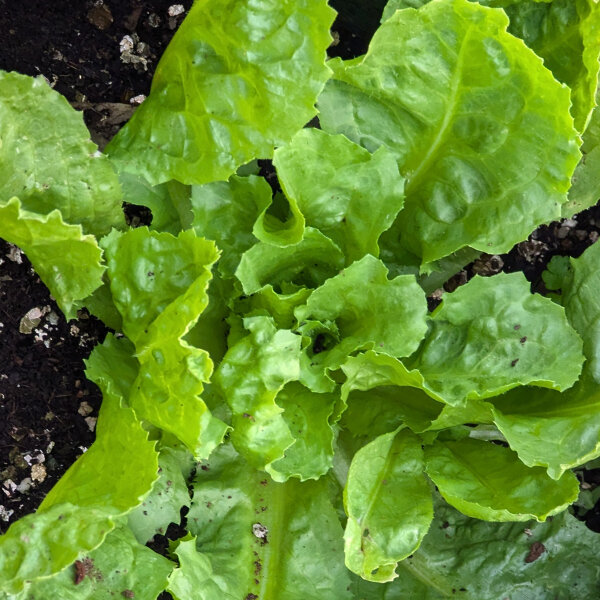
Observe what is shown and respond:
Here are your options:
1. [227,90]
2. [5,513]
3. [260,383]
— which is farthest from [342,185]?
[5,513]

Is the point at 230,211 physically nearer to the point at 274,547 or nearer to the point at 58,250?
the point at 58,250

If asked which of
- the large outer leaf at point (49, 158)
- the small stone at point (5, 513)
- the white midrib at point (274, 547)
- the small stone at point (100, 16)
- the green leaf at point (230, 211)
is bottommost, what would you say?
the white midrib at point (274, 547)

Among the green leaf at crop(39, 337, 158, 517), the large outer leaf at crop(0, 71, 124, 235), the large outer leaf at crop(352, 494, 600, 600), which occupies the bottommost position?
the large outer leaf at crop(352, 494, 600, 600)

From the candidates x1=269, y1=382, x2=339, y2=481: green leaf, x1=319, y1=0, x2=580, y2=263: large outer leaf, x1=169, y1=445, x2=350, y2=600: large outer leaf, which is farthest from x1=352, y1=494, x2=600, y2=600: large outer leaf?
x1=319, y1=0, x2=580, y2=263: large outer leaf

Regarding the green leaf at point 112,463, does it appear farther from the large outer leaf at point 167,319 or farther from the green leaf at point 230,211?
the green leaf at point 230,211

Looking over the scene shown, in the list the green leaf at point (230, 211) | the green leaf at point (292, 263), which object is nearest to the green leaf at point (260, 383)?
the green leaf at point (292, 263)

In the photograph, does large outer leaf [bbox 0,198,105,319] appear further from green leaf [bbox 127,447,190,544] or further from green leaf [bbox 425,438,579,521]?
green leaf [bbox 425,438,579,521]
